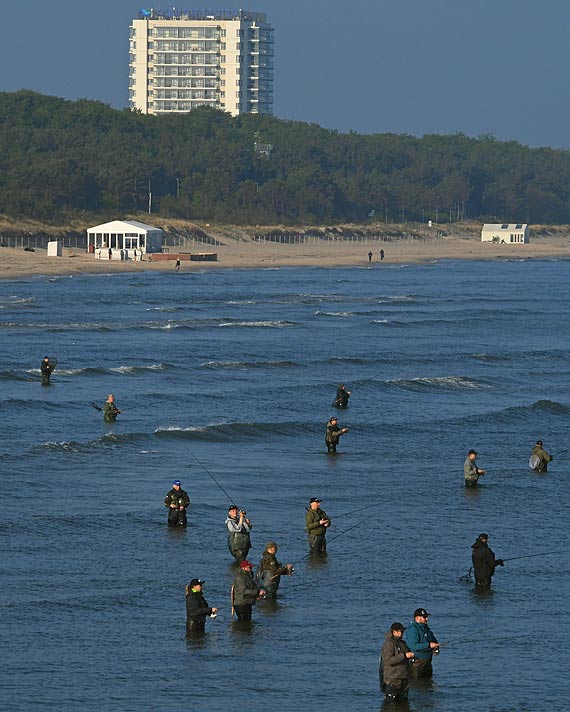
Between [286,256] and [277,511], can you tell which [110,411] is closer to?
[277,511]

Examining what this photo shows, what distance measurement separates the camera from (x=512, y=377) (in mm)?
59344

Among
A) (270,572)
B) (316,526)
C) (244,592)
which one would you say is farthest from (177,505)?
(244,592)

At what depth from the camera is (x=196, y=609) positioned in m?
23.7

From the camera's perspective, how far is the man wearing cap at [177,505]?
3098 cm

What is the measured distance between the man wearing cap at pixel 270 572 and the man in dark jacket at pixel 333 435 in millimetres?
13432

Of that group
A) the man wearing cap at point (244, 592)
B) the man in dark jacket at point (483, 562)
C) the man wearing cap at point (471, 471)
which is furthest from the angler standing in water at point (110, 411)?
the man wearing cap at point (244, 592)

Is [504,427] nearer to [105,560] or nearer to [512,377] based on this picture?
[512,377]

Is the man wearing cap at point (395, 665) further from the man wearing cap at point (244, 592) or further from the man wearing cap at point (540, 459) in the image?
the man wearing cap at point (540, 459)

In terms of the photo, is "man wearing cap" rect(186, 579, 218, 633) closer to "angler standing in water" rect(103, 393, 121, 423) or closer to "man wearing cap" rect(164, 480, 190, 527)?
"man wearing cap" rect(164, 480, 190, 527)

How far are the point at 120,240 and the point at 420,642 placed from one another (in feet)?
355

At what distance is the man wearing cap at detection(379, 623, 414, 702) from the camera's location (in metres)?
20.6

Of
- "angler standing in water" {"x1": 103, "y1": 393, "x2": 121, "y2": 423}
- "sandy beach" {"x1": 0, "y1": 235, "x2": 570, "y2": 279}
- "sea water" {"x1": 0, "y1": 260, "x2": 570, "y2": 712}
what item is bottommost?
"sea water" {"x1": 0, "y1": 260, "x2": 570, "y2": 712}

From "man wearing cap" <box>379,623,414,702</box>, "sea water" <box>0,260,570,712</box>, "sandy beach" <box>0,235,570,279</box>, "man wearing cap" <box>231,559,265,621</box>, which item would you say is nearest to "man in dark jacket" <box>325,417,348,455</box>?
"sea water" <box>0,260,570,712</box>

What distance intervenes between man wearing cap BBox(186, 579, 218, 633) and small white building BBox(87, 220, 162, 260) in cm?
10231
